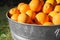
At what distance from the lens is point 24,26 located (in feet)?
4.33

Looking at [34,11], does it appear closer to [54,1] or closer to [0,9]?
[54,1]

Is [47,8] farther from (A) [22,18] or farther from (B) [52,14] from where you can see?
(A) [22,18]

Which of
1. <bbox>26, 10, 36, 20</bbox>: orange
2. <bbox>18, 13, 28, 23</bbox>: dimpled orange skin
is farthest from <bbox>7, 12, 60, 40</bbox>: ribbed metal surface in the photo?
<bbox>26, 10, 36, 20</bbox>: orange

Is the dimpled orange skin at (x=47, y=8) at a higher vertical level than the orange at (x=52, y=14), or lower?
higher

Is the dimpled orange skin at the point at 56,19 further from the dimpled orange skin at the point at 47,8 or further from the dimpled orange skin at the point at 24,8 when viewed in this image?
the dimpled orange skin at the point at 24,8

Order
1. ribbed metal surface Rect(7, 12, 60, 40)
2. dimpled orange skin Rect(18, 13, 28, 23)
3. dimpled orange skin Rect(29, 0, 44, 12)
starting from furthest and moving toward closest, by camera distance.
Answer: dimpled orange skin Rect(29, 0, 44, 12), dimpled orange skin Rect(18, 13, 28, 23), ribbed metal surface Rect(7, 12, 60, 40)

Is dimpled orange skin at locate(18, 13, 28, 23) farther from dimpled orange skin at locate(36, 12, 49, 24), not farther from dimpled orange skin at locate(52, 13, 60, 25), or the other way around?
dimpled orange skin at locate(52, 13, 60, 25)

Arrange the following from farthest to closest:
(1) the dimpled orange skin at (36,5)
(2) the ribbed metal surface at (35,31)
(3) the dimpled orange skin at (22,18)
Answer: (1) the dimpled orange skin at (36,5)
(3) the dimpled orange skin at (22,18)
(2) the ribbed metal surface at (35,31)

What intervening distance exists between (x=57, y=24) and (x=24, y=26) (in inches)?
10.0

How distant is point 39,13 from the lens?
1455 mm

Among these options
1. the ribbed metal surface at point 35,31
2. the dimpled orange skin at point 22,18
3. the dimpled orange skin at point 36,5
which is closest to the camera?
the ribbed metal surface at point 35,31

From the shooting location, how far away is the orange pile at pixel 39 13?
1393 mm

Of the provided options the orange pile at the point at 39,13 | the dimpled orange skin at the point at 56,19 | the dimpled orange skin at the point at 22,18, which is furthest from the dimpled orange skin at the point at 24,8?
the dimpled orange skin at the point at 56,19

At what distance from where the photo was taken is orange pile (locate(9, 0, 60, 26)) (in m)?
1.39
